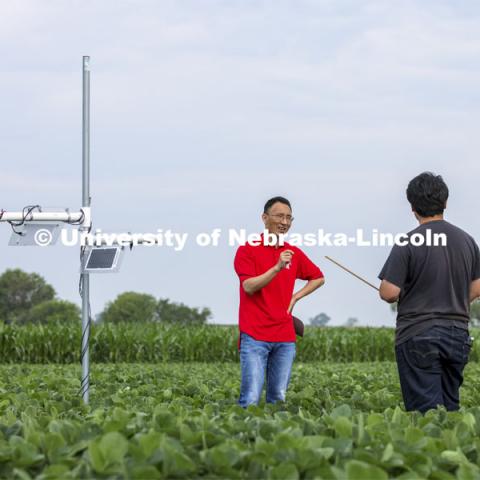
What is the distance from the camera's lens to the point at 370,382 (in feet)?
41.8

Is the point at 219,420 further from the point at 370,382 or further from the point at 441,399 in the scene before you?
the point at 370,382

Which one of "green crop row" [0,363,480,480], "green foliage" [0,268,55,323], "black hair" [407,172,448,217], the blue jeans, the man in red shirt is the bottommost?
"green crop row" [0,363,480,480]

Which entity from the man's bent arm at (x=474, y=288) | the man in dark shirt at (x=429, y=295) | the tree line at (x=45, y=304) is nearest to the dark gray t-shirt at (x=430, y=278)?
the man in dark shirt at (x=429, y=295)

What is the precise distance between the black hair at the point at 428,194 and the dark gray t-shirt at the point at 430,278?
0.32 feet

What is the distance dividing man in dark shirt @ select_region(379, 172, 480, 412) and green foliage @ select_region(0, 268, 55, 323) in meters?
65.3

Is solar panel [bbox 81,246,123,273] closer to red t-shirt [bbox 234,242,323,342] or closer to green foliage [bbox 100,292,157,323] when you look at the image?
red t-shirt [bbox 234,242,323,342]

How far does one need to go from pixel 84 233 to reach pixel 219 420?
3551 mm

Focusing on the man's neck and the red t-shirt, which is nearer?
the man's neck

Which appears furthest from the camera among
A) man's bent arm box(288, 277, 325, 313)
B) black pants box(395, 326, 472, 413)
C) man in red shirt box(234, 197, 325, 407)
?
man's bent arm box(288, 277, 325, 313)

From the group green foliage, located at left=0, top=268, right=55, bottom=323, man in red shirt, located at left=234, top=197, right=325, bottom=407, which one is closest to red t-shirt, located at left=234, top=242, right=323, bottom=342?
man in red shirt, located at left=234, top=197, right=325, bottom=407

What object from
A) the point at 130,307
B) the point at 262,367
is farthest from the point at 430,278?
the point at 130,307

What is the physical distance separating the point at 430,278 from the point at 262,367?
68.1 inches

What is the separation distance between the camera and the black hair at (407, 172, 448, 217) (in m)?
6.80

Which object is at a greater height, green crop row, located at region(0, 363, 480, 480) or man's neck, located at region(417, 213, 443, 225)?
man's neck, located at region(417, 213, 443, 225)
